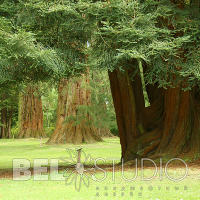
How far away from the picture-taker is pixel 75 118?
25.1 m

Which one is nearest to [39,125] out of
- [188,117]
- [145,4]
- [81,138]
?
[81,138]

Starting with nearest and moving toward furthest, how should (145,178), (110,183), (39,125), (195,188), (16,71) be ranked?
A: (195,188) < (110,183) < (145,178) < (16,71) < (39,125)

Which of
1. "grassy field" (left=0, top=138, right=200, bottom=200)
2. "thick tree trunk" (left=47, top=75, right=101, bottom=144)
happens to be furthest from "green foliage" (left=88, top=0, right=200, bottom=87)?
"thick tree trunk" (left=47, top=75, right=101, bottom=144)

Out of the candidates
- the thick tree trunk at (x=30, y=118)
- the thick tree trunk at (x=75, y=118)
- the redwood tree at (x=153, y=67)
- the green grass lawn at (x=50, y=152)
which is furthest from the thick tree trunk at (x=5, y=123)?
the redwood tree at (x=153, y=67)

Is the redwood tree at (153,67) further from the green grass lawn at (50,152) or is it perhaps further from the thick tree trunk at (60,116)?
the thick tree trunk at (60,116)

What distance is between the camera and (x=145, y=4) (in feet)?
31.0

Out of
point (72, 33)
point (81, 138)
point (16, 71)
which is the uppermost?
point (72, 33)

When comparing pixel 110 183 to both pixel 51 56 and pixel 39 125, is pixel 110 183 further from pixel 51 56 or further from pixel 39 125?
pixel 39 125

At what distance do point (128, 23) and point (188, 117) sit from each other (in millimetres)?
4051

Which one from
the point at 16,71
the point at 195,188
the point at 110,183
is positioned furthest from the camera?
the point at 16,71

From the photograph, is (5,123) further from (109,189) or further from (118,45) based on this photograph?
(109,189)

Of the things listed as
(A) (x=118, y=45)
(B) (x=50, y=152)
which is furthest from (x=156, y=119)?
(B) (x=50, y=152)

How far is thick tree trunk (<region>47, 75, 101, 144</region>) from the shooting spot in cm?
2512

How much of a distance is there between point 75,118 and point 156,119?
12.8 m
